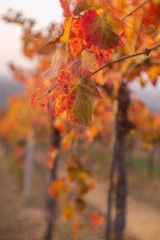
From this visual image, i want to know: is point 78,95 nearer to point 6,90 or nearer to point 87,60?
point 87,60

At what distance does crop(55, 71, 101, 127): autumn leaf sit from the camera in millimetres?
592

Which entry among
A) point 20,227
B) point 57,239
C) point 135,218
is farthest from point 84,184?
point 135,218

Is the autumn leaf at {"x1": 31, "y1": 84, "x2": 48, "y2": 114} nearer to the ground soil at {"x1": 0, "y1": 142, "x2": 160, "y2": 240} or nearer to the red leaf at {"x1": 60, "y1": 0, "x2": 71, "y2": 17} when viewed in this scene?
the red leaf at {"x1": 60, "y1": 0, "x2": 71, "y2": 17}

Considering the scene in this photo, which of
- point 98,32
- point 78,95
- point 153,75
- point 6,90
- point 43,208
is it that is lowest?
point 43,208

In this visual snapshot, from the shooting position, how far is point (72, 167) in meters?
2.32

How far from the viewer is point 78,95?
600 mm

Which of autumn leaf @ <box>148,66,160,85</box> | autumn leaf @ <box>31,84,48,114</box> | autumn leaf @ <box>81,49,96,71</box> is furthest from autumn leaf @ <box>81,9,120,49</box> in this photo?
autumn leaf @ <box>148,66,160,85</box>

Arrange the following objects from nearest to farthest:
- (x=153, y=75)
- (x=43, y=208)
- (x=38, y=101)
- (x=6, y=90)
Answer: (x=38, y=101), (x=153, y=75), (x=43, y=208), (x=6, y=90)

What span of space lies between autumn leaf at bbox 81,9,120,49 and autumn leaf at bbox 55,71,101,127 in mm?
78

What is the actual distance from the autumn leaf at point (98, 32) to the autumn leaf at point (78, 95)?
0.08 meters

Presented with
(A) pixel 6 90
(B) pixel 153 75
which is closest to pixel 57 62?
(B) pixel 153 75

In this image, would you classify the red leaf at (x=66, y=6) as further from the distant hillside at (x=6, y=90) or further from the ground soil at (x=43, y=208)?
the distant hillside at (x=6, y=90)

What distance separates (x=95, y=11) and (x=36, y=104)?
0.28 m

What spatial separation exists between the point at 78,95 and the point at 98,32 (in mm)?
156
